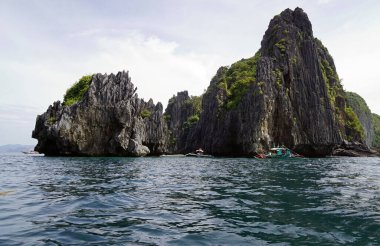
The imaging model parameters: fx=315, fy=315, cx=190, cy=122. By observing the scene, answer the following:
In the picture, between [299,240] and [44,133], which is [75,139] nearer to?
[44,133]

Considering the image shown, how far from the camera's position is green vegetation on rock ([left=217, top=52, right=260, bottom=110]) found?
103 meters

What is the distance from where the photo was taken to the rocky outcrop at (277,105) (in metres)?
93.4

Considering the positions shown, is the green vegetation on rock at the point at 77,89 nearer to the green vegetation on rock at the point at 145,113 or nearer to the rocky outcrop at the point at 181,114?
the green vegetation on rock at the point at 145,113

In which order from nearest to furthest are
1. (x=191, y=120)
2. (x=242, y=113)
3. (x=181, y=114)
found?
(x=242, y=113) → (x=191, y=120) → (x=181, y=114)

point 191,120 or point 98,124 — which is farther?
point 191,120

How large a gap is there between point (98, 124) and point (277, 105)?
55539mm

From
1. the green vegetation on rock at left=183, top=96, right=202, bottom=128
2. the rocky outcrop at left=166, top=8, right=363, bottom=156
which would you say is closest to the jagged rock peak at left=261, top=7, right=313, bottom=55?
the rocky outcrop at left=166, top=8, right=363, bottom=156

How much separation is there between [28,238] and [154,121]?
8186 cm

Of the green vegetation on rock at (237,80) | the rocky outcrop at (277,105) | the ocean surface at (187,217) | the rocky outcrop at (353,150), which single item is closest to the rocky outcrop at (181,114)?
the rocky outcrop at (277,105)

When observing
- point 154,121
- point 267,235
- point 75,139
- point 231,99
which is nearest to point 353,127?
point 231,99

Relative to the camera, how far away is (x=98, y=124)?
7638 cm

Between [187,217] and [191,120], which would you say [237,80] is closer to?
[191,120]

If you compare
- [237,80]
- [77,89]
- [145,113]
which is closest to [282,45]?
[237,80]

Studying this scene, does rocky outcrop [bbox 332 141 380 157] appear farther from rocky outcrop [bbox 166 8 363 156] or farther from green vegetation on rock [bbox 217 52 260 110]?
green vegetation on rock [bbox 217 52 260 110]
